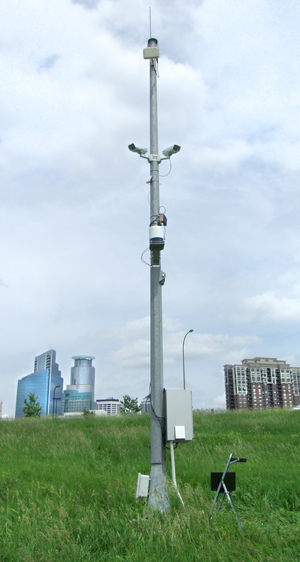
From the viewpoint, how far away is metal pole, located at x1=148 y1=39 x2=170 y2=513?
6.59m

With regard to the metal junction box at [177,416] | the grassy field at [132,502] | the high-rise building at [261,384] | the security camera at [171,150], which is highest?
the high-rise building at [261,384]

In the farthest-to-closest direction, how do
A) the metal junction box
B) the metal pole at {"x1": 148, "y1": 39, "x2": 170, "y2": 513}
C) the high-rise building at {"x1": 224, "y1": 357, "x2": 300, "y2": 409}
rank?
the high-rise building at {"x1": 224, "y1": 357, "x2": 300, "y2": 409} < the metal junction box < the metal pole at {"x1": 148, "y1": 39, "x2": 170, "y2": 513}

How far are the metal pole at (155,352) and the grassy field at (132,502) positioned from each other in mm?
311

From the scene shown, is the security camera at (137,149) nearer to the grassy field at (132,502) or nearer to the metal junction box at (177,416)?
the metal junction box at (177,416)

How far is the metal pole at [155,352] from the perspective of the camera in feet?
21.6

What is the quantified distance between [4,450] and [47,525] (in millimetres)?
6999

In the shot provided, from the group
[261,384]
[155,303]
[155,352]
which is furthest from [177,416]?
[261,384]

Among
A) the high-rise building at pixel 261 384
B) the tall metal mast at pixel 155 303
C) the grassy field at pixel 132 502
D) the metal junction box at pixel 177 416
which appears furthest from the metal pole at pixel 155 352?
the high-rise building at pixel 261 384

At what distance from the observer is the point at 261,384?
398 ft

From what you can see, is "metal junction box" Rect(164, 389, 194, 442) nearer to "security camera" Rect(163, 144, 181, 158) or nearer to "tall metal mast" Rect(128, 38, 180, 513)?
"tall metal mast" Rect(128, 38, 180, 513)

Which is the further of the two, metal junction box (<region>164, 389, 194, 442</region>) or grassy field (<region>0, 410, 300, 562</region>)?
metal junction box (<region>164, 389, 194, 442</region>)

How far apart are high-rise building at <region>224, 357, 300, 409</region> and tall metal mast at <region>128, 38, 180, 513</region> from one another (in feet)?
368

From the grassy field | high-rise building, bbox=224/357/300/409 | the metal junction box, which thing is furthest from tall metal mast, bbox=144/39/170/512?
high-rise building, bbox=224/357/300/409

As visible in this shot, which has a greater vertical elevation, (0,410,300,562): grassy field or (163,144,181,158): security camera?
(163,144,181,158): security camera
